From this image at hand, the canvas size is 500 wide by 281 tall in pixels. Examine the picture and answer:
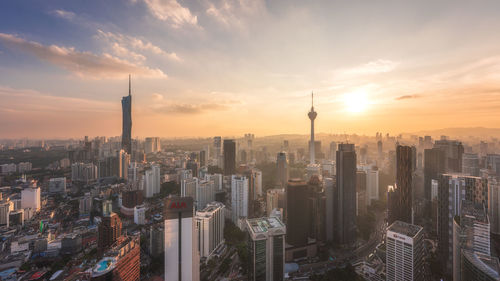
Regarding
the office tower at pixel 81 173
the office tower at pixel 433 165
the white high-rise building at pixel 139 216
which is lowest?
the white high-rise building at pixel 139 216

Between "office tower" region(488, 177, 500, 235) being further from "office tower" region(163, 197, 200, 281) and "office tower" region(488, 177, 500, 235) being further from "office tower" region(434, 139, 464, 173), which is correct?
"office tower" region(163, 197, 200, 281)

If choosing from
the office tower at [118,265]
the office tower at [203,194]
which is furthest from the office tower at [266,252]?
the office tower at [203,194]

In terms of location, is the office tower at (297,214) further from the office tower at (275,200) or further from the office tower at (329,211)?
the office tower at (275,200)

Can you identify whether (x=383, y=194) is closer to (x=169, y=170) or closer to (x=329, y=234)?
(x=329, y=234)

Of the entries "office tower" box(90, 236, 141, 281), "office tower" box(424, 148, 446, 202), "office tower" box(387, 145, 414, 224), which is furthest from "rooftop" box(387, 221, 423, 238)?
"office tower" box(424, 148, 446, 202)

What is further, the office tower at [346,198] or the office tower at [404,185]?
the office tower at [346,198]

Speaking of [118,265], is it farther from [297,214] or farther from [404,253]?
[404,253]

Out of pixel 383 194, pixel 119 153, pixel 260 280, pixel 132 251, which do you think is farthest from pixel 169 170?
pixel 383 194

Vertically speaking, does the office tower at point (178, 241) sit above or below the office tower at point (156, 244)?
above
